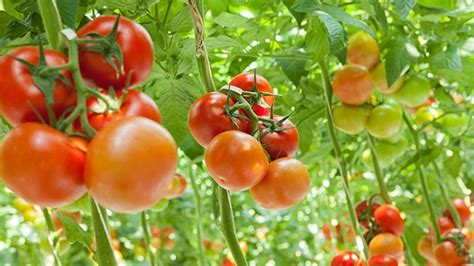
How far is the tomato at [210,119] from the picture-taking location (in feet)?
2.09

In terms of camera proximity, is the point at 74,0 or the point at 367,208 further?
the point at 367,208

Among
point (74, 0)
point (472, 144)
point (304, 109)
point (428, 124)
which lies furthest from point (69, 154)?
point (472, 144)

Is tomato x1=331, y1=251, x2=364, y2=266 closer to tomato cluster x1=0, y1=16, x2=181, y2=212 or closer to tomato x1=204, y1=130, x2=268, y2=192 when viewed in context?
tomato x1=204, y1=130, x2=268, y2=192

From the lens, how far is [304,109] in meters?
1.26

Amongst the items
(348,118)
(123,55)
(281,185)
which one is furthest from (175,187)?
(123,55)

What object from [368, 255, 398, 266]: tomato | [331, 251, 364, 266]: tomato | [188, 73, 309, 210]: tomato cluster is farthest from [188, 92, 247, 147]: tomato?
[368, 255, 398, 266]: tomato

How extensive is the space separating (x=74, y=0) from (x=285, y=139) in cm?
27

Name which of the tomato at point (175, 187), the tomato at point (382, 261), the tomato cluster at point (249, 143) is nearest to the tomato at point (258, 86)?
the tomato cluster at point (249, 143)

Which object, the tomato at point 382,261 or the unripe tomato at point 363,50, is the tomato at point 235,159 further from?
the unripe tomato at point 363,50

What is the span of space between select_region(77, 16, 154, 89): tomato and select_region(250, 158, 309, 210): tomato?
21cm

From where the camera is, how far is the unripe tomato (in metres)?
1.18

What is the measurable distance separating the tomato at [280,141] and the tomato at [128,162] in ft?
0.91

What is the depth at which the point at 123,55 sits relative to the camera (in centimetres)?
49

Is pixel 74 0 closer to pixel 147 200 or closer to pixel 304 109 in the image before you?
pixel 147 200
